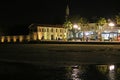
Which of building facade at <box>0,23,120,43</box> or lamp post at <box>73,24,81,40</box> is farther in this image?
lamp post at <box>73,24,81,40</box>

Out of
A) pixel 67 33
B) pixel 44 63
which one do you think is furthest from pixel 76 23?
pixel 44 63

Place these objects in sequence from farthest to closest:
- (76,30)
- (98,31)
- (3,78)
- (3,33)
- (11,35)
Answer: (3,33)
(11,35)
(76,30)
(98,31)
(3,78)

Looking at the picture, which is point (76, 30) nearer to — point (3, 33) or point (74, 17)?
point (74, 17)

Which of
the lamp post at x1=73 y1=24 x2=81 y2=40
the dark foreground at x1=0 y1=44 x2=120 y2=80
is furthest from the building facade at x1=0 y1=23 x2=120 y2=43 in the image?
the dark foreground at x1=0 y1=44 x2=120 y2=80

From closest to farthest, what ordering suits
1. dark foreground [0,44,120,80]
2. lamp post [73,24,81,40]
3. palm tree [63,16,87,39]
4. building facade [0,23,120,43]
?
dark foreground [0,44,120,80]
building facade [0,23,120,43]
lamp post [73,24,81,40]
palm tree [63,16,87,39]

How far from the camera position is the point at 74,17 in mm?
109750

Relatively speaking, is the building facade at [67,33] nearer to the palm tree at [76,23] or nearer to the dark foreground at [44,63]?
the palm tree at [76,23]

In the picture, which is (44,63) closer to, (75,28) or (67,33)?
(75,28)

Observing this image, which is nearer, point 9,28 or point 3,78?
point 3,78

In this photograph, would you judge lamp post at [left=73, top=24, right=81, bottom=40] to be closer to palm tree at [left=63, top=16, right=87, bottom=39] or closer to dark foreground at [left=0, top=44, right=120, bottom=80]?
palm tree at [left=63, top=16, right=87, bottom=39]

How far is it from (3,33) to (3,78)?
340 ft

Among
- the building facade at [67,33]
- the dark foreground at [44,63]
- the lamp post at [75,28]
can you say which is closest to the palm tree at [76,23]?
the lamp post at [75,28]

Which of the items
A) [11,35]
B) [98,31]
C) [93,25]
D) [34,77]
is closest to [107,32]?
[98,31]

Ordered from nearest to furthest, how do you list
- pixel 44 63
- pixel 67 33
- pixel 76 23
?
pixel 44 63 < pixel 76 23 < pixel 67 33
